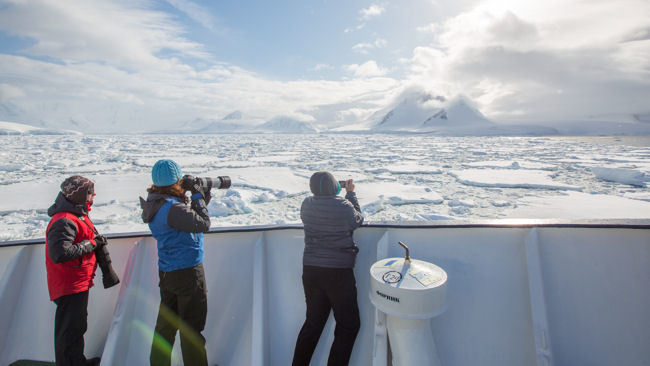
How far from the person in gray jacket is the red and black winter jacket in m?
1.26

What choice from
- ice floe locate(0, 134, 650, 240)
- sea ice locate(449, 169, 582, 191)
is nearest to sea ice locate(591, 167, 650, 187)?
ice floe locate(0, 134, 650, 240)

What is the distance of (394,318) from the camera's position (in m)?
1.63

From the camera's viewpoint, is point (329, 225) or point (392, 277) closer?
point (392, 277)

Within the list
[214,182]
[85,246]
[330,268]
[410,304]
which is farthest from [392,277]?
[85,246]

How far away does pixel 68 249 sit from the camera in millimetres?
1662

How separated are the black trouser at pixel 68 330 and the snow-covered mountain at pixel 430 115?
87393 mm

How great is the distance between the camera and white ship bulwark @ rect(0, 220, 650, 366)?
70.4 inches

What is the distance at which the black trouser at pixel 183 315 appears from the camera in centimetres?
180

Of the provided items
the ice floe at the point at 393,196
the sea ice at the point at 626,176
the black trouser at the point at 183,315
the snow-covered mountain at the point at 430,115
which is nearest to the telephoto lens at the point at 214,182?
the black trouser at the point at 183,315

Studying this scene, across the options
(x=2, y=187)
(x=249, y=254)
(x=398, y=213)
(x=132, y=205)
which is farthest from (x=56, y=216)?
(x=2, y=187)

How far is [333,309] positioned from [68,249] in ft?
4.83

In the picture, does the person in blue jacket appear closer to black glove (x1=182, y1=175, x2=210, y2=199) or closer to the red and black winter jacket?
black glove (x1=182, y1=175, x2=210, y2=199)

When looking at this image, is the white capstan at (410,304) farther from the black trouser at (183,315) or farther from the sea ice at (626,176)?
A: the sea ice at (626,176)

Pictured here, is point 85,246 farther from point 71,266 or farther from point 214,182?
point 214,182
